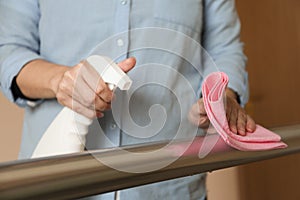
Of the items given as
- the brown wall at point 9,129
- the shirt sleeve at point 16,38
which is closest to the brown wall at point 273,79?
the brown wall at point 9,129

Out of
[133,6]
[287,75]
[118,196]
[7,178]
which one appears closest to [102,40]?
[133,6]

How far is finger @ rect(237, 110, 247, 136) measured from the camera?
1.48ft

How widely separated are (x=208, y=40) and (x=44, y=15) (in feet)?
0.90

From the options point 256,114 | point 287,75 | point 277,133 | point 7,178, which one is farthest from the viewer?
point 256,114

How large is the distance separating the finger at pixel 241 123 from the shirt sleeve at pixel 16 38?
276mm

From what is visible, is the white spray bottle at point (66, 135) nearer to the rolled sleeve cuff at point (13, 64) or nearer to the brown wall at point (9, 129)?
the rolled sleeve cuff at point (13, 64)

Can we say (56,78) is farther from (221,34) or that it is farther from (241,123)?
(221,34)

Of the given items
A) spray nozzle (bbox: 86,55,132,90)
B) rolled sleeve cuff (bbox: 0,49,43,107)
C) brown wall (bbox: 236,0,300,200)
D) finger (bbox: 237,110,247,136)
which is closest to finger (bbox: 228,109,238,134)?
finger (bbox: 237,110,247,136)

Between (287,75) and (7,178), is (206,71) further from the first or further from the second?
(287,75)

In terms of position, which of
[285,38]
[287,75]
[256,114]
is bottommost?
[256,114]

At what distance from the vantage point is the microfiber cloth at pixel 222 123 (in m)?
0.40

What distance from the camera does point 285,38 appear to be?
1.29 m

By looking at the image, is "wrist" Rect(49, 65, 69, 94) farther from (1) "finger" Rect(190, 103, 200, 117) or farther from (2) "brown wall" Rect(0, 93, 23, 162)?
(2) "brown wall" Rect(0, 93, 23, 162)

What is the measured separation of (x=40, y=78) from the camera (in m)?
0.53
